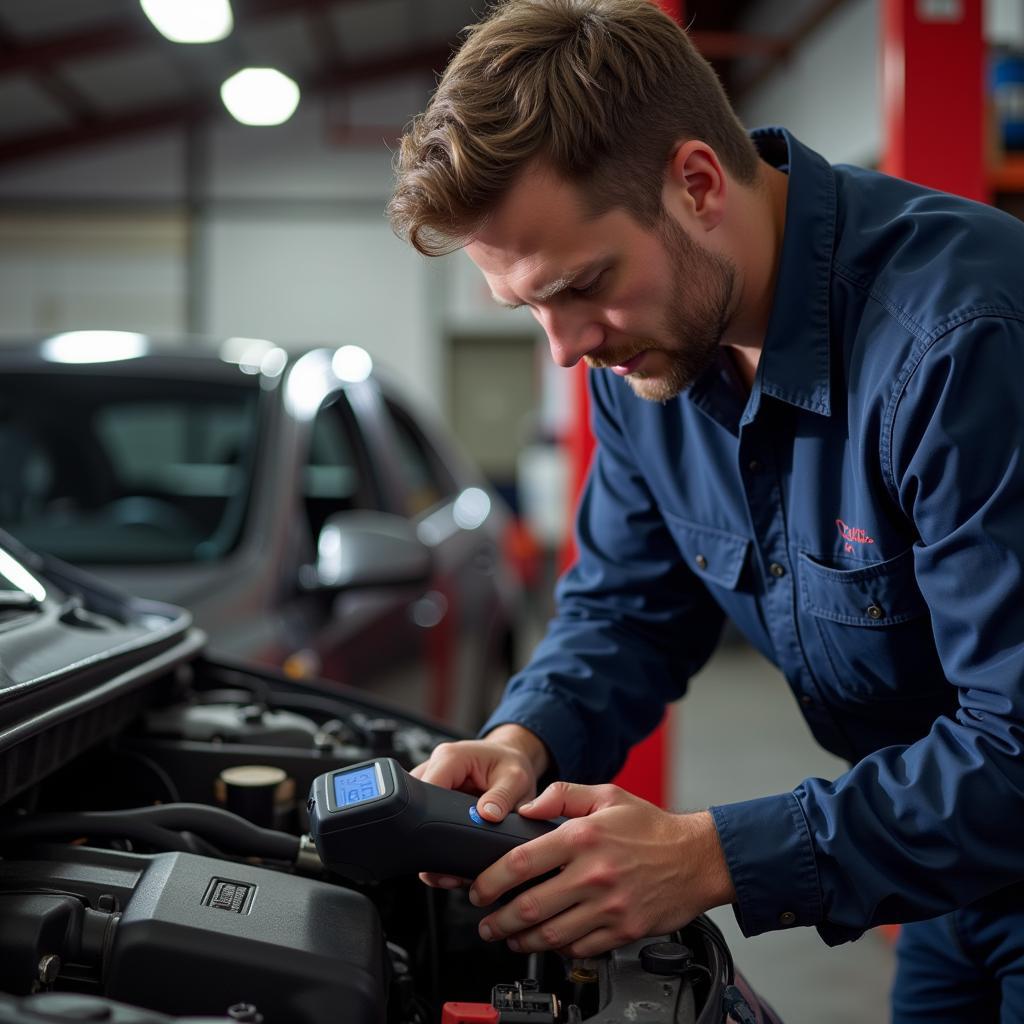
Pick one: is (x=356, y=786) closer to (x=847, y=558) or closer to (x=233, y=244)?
(x=847, y=558)

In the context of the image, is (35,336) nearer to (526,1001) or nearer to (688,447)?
(688,447)

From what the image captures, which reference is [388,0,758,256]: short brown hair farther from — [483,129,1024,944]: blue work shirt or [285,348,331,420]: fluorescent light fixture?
[285,348,331,420]: fluorescent light fixture

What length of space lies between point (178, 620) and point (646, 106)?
87cm

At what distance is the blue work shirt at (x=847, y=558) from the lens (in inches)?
39.6

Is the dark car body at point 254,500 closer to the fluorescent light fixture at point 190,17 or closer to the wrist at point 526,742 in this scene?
the wrist at point 526,742

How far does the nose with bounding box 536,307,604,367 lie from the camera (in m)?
1.21

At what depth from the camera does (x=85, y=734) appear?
1.22 m

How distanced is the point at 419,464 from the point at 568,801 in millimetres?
2563

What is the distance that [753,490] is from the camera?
52.4 inches

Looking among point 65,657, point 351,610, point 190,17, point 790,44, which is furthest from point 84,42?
point 65,657

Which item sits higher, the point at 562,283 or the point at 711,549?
the point at 562,283

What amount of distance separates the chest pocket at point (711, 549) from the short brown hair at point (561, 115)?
0.41 m

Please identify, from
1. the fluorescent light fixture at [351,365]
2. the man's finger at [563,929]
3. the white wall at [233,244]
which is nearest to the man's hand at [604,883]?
the man's finger at [563,929]

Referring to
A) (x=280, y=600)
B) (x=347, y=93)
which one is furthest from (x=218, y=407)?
(x=347, y=93)
